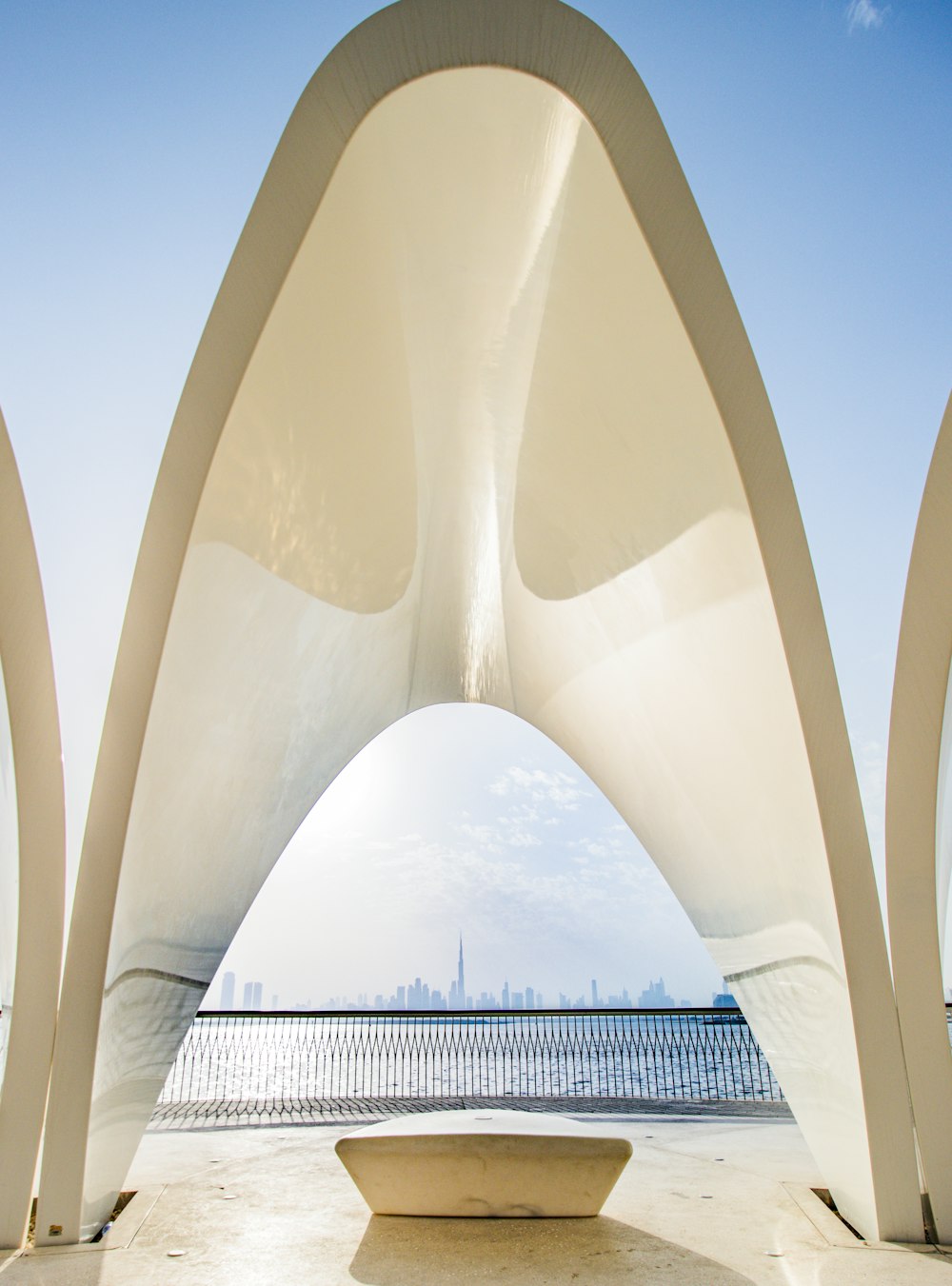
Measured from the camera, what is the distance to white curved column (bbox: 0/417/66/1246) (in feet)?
18.0

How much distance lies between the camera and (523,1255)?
518 centimetres

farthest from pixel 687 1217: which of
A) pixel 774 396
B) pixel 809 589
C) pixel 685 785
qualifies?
pixel 774 396

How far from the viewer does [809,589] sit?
5629 mm

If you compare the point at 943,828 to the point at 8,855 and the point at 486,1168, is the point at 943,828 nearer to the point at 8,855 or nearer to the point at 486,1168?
the point at 486,1168

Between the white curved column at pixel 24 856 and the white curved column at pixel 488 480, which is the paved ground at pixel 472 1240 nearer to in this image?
the white curved column at pixel 488 480

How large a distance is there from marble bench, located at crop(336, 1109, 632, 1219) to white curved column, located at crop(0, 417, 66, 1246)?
6.54 ft

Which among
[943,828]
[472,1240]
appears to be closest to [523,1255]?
[472,1240]

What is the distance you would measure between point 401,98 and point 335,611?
4856mm

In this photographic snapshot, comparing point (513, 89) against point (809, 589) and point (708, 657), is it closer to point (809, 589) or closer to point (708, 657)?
point (809, 589)

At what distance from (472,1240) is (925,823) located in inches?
154

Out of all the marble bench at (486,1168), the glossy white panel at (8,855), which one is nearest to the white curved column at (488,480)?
the glossy white panel at (8,855)

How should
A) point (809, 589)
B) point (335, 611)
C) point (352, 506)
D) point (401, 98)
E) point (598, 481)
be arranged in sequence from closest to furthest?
point (401, 98) < point (809, 589) < point (598, 481) < point (352, 506) < point (335, 611)

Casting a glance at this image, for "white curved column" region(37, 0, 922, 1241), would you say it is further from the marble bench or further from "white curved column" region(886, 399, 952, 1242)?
the marble bench

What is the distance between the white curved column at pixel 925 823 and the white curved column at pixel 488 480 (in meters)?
0.18
